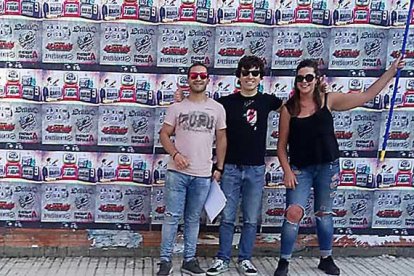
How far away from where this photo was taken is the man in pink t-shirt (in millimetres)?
4953

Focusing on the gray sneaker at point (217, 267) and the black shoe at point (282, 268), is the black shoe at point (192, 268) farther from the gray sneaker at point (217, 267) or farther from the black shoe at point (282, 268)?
the black shoe at point (282, 268)

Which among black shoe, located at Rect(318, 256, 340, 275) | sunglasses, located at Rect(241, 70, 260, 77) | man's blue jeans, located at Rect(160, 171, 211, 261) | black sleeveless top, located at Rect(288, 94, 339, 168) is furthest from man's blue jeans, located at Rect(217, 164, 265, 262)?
sunglasses, located at Rect(241, 70, 260, 77)

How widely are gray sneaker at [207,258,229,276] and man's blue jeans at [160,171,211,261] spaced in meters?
0.22

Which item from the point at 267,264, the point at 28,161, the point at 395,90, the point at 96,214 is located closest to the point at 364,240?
the point at 267,264

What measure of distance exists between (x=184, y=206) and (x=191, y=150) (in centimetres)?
50

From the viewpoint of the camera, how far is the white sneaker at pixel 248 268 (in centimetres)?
519

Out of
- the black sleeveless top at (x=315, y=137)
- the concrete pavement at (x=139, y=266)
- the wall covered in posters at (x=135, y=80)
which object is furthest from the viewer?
the wall covered in posters at (x=135, y=80)

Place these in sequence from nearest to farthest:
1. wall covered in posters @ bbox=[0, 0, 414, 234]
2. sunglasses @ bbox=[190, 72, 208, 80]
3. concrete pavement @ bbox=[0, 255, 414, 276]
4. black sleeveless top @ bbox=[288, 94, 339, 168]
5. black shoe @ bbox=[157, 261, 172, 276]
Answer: sunglasses @ bbox=[190, 72, 208, 80] < black sleeveless top @ bbox=[288, 94, 339, 168] < black shoe @ bbox=[157, 261, 172, 276] < concrete pavement @ bbox=[0, 255, 414, 276] < wall covered in posters @ bbox=[0, 0, 414, 234]

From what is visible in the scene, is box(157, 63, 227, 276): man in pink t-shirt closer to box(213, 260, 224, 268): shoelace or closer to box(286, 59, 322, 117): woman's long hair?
box(213, 260, 224, 268): shoelace

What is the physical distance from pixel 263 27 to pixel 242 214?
5.56ft

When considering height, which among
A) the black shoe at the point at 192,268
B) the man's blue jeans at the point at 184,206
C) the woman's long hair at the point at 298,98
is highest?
the woman's long hair at the point at 298,98

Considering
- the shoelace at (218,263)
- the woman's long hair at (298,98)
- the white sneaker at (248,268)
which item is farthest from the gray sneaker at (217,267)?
the woman's long hair at (298,98)

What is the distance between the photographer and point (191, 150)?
16.3ft

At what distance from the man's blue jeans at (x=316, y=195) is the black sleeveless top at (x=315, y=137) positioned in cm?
9
